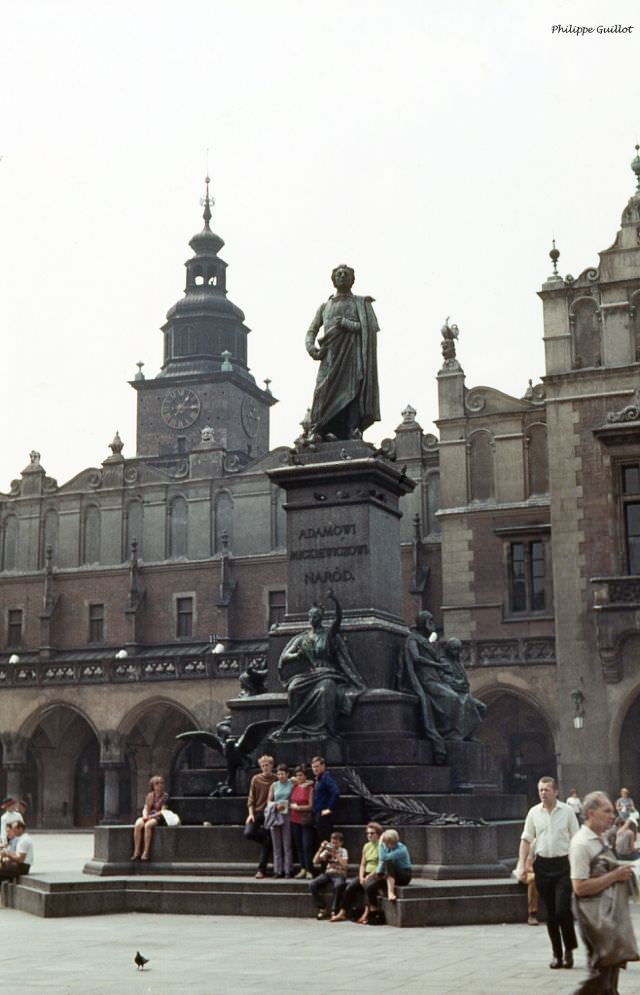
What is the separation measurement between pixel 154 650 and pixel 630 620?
19.2 metres

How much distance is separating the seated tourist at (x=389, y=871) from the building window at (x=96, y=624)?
127 ft

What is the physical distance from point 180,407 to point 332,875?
210 ft

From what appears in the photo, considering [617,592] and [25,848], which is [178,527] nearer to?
[617,592]

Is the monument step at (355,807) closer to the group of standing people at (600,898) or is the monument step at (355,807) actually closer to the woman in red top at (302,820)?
the woman in red top at (302,820)

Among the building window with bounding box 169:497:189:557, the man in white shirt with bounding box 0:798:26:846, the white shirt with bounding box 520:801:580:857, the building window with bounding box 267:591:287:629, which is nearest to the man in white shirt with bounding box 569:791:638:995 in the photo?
the white shirt with bounding box 520:801:580:857

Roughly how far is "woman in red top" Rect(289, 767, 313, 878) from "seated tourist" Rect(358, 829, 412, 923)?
122 centimetres

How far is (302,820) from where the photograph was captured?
45.0ft

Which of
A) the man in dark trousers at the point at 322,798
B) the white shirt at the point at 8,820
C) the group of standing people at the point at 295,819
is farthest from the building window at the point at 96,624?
the man in dark trousers at the point at 322,798

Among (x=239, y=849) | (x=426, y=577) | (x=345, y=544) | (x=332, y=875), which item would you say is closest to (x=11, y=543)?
(x=426, y=577)

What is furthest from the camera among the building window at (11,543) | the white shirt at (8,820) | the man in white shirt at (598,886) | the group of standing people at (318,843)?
the building window at (11,543)

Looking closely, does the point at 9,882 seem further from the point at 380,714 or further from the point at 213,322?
the point at 213,322

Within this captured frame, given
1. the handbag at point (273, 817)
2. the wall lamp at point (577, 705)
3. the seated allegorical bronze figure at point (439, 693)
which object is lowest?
the handbag at point (273, 817)

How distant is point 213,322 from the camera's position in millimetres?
78312

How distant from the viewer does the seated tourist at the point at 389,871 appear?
12.4 m
